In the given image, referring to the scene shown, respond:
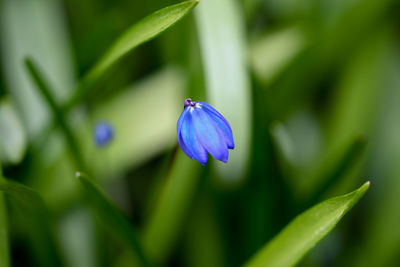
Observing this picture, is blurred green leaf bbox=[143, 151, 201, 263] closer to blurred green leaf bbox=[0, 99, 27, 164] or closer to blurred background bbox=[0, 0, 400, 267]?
blurred background bbox=[0, 0, 400, 267]

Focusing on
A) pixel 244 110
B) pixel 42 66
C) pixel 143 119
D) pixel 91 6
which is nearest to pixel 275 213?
pixel 244 110

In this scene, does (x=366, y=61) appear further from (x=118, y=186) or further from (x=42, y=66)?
(x=42, y=66)

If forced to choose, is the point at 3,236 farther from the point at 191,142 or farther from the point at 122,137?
the point at 122,137

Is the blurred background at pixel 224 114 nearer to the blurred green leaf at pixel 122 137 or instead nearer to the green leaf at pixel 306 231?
Answer: the blurred green leaf at pixel 122 137

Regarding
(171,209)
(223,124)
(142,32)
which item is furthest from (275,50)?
(223,124)

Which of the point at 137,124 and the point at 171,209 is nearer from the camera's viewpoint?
the point at 171,209

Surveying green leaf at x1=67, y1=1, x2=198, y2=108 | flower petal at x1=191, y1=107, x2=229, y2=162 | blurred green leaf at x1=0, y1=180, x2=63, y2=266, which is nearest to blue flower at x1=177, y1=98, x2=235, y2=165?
flower petal at x1=191, y1=107, x2=229, y2=162
